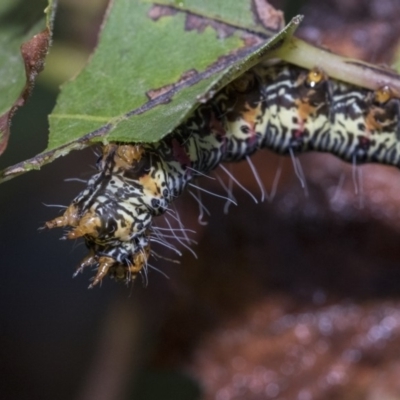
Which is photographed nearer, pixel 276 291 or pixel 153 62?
pixel 153 62

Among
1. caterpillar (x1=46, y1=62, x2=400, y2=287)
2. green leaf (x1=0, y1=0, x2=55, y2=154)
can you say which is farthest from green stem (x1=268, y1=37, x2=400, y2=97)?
green leaf (x1=0, y1=0, x2=55, y2=154)

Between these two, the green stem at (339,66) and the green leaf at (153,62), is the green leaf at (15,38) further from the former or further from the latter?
the green stem at (339,66)

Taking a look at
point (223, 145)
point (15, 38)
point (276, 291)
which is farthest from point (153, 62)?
point (276, 291)

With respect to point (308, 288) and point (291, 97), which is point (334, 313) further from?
point (291, 97)

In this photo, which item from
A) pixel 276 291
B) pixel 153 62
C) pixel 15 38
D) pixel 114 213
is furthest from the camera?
pixel 276 291

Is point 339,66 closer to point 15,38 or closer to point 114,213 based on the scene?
point 114,213

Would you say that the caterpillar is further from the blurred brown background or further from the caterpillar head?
the blurred brown background

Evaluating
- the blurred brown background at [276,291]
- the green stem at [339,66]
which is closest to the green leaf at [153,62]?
the green stem at [339,66]

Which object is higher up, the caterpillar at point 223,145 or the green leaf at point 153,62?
the green leaf at point 153,62
